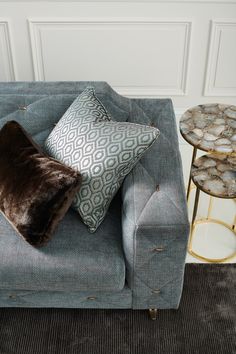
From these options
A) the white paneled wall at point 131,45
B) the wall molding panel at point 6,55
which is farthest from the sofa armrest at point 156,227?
the wall molding panel at point 6,55

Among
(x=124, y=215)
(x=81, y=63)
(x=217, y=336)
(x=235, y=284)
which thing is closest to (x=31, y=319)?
(x=124, y=215)

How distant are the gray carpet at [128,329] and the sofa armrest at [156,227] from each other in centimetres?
11

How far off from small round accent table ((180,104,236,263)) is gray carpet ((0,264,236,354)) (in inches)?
9.7

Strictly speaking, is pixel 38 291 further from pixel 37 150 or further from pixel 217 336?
pixel 217 336

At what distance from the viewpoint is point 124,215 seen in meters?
1.61

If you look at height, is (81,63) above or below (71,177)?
above

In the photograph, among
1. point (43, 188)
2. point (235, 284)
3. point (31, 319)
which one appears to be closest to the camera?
point (43, 188)

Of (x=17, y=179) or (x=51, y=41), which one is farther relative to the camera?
(x=51, y=41)

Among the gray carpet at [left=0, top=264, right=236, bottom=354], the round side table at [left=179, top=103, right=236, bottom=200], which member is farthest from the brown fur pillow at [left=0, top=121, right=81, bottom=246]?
the round side table at [left=179, top=103, right=236, bottom=200]

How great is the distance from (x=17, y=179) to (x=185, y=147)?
125 centimetres

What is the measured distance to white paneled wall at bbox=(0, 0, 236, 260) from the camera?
84.5 inches

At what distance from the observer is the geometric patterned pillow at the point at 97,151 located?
158cm

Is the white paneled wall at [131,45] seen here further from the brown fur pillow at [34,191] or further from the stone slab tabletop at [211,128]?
the brown fur pillow at [34,191]

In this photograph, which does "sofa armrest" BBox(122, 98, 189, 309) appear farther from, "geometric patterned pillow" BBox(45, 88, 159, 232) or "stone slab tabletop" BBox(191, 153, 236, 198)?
"stone slab tabletop" BBox(191, 153, 236, 198)
